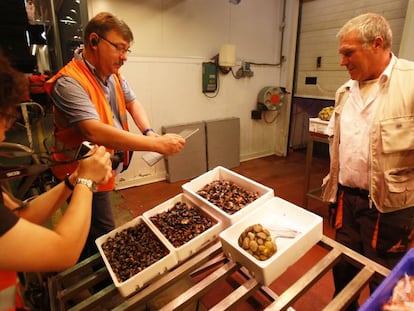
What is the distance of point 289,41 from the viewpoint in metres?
4.08

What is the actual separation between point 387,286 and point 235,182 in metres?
0.78

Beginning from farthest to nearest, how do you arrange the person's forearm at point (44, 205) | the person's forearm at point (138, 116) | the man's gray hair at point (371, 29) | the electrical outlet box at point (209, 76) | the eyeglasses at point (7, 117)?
the electrical outlet box at point (209, 76)
the person's forearm at point (138, 116)
the man's gray hair at point (371, 29)
the person's forearm at point (44, 205)
the eyeglasses at point (7, 117)

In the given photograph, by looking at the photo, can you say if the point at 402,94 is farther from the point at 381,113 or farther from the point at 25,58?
the point at 25,58

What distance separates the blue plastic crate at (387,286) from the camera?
67cm

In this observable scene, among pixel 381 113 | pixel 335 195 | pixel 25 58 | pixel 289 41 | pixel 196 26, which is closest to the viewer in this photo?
pixel 381 113

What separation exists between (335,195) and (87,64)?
150 cm

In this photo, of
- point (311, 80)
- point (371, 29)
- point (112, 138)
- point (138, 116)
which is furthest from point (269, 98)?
point (112, 138)

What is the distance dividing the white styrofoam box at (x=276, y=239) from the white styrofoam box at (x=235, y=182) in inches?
1.1

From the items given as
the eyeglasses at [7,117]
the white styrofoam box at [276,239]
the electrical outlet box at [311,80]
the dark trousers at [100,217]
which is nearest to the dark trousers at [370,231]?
the white styrofoam box at [276,239]

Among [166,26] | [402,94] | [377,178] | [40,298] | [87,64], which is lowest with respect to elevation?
[40,298]

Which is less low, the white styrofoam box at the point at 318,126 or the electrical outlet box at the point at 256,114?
the white styrofoam box at the point at 318,126

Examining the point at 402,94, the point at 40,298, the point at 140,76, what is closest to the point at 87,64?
the point at 40,298

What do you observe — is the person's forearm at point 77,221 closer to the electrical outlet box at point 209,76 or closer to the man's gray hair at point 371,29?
the man's gray hair at point 371,29

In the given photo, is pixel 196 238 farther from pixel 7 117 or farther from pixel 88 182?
pixel 7 117
